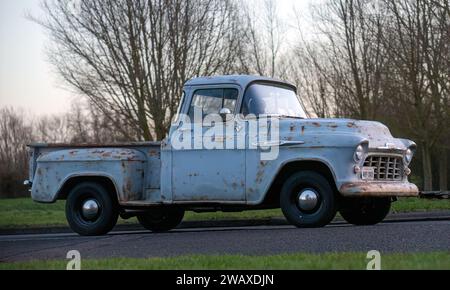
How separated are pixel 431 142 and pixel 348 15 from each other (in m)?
5.97

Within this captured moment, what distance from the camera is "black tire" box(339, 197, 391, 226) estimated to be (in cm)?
1160

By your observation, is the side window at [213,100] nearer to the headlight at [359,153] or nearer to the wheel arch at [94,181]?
the wheel arch at [94,181]

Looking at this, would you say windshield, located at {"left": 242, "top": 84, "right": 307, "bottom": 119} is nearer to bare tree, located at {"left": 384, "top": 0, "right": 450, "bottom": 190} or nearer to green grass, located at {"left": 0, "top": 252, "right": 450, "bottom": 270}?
green grass, located at {"left": 0, "top": 252, "right": 450, "bottom": 270}

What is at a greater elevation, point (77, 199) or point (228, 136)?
point (228, 136)

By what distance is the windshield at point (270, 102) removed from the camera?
11148 millimetres

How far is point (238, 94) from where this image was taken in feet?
37.0

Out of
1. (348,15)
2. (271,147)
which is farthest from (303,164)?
(348,15)

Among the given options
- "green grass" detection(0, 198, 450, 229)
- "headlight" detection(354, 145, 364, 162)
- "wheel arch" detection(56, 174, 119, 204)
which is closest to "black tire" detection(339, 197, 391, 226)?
"headlight" detection(354, 145, 364, 162)

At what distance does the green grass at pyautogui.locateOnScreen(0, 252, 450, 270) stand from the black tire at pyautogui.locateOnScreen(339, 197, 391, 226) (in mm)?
4245

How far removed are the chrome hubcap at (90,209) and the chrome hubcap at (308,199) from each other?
3226mm

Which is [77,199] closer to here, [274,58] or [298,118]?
[298,118]

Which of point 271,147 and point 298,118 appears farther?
point 298,118

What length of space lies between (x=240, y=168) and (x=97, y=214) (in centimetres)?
246

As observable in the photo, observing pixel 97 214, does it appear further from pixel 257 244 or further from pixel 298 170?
pixel 257 244
